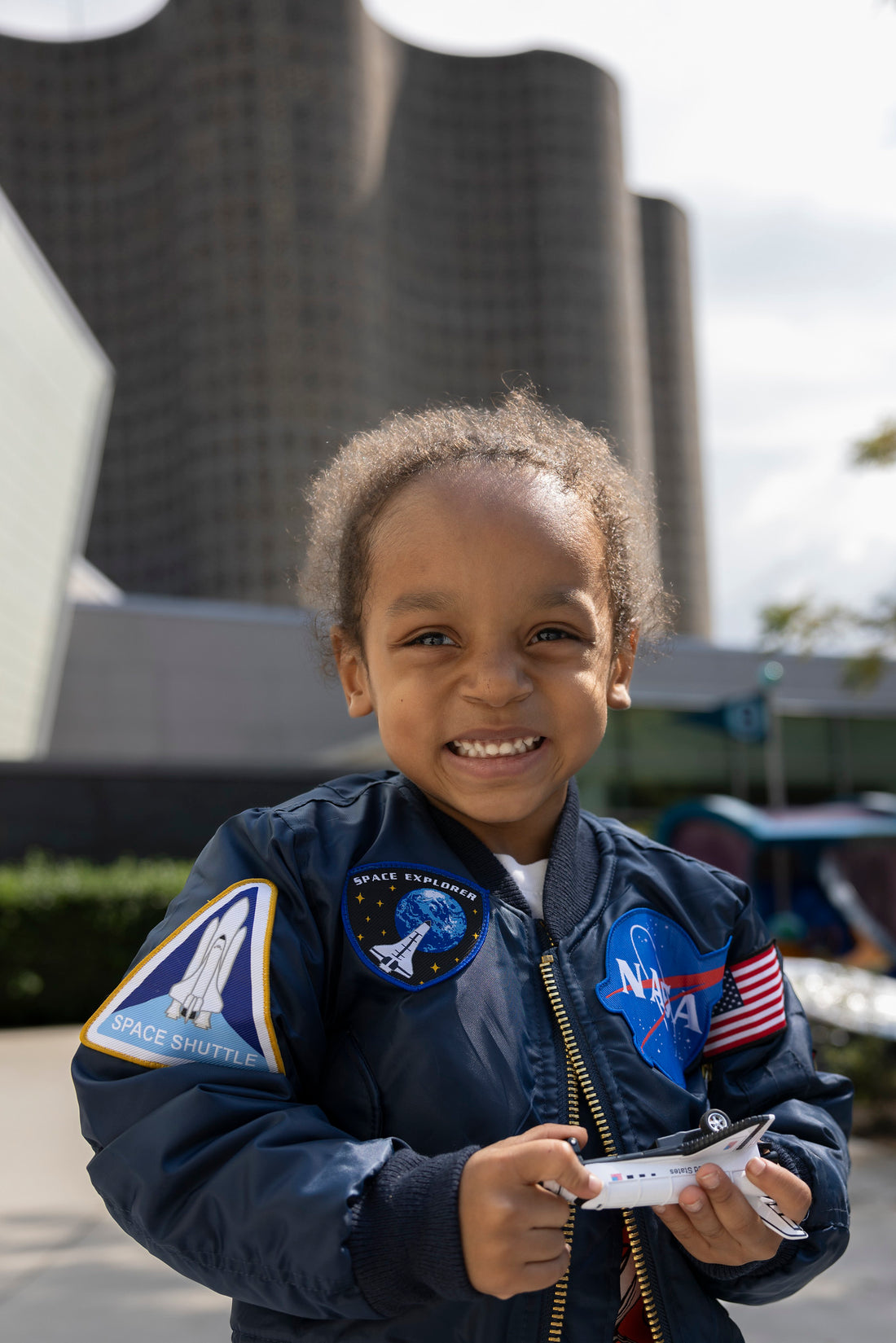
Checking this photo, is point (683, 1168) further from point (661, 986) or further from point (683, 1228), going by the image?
point (661, 986)

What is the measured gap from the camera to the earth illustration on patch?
3.82ft

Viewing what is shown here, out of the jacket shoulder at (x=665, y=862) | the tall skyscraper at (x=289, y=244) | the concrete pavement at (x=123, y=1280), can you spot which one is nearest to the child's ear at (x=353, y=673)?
the jacket shoulder at (x=665, y=862)

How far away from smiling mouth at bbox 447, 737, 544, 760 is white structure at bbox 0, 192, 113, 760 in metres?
12.5

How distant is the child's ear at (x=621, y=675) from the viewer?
148cm

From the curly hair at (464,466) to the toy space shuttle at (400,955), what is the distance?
1.35 feet

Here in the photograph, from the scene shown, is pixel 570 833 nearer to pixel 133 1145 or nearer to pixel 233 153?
pixel 133 1145

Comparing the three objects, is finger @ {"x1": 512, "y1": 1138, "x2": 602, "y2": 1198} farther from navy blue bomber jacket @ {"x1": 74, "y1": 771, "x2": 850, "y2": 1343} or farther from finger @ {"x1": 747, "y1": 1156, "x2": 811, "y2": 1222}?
finger @ {"x1": 747, "y1": 1156, "x2": 811, "y2": 1222}

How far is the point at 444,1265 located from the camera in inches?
36.4

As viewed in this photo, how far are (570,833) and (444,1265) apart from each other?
540 millimetres

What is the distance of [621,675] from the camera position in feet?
4.99

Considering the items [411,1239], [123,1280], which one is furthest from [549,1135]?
[123,1280]

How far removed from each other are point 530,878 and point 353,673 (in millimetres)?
352

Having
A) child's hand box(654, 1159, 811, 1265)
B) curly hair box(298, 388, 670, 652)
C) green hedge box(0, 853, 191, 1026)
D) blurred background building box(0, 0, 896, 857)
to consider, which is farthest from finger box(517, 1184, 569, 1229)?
blurred background building box(0, 0, 896, 857)

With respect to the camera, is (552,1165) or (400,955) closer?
(552,1165)
